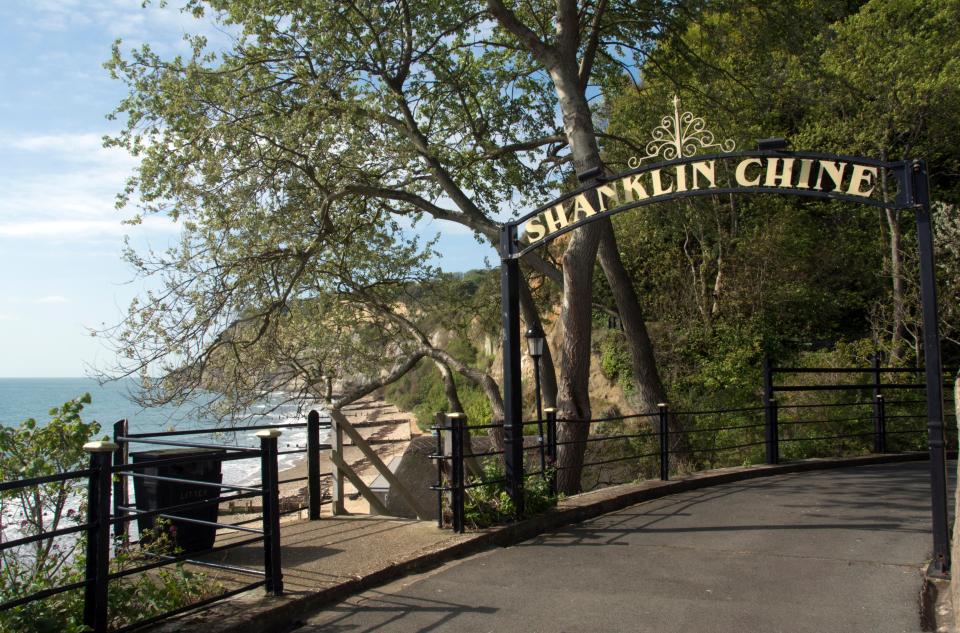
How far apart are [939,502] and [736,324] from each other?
17.3 m

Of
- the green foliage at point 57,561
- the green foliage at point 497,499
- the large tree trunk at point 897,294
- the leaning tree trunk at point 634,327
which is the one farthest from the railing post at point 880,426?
the green foliage at point 57,561

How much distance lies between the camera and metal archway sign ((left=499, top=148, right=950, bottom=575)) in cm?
639

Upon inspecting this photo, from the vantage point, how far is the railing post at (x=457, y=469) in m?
7.54

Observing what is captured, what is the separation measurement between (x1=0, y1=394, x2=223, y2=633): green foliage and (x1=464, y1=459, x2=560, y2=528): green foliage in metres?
2.91

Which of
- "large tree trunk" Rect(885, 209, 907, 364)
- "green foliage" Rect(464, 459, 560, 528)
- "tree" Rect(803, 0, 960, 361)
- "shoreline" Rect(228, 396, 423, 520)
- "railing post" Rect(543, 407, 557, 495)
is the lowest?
"shoreline" Rect(228, 396, 423, 520)

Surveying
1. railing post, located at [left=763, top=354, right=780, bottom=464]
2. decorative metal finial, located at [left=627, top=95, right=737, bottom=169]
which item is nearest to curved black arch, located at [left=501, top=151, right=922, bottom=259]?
decorative metal finial, located at [left=627, top=95, right=737, bottom=169]

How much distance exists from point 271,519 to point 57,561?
1.50 m

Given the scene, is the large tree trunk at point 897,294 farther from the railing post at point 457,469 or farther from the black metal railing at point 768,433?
the railing post at point 457,469

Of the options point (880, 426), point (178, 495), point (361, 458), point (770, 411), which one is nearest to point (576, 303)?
point (770, 411)

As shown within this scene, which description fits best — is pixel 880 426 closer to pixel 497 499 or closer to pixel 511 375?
pixel 511 375

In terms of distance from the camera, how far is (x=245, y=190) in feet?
38.5

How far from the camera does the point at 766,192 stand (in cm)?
757

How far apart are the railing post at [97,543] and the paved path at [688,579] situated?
4.25 feet

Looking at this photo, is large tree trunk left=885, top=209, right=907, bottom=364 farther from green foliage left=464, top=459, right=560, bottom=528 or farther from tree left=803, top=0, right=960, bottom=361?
green foliage left=464, top=459, right=560, bottom=528
